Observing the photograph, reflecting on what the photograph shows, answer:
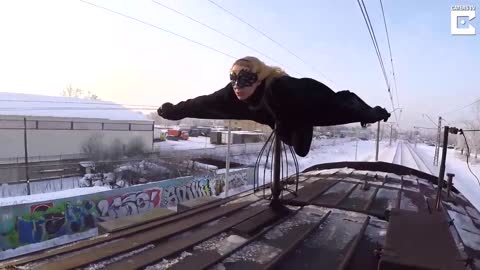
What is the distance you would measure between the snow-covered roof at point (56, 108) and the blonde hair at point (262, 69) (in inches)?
1391

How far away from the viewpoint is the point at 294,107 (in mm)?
3117

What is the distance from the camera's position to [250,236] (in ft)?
12.9

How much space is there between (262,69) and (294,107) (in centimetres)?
52

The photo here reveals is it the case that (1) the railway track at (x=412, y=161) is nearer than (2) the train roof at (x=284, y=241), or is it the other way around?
(2) the train roof at (x=284, y=241)

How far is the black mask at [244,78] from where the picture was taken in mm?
3275

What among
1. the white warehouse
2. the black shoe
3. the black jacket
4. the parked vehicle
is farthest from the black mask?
the parked vehicle

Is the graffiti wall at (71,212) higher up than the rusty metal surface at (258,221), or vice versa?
the rusty metal surface at (258,221)

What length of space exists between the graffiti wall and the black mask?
44.7ft

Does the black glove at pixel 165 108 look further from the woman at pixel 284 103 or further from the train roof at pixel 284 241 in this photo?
the train roof at pixel 284 241

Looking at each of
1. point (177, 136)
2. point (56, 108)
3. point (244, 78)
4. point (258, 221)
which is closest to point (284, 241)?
point (258, 221)

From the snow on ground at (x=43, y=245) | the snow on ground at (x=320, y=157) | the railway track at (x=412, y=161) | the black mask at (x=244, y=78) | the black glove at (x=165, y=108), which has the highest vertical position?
the black mask at (x=244, y=78)

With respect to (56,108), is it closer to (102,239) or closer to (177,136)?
(177,136)

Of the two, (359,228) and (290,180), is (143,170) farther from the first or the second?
(359,228)

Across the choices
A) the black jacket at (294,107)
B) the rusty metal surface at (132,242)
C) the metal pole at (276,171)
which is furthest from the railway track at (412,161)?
the black jacket at (294,107)
